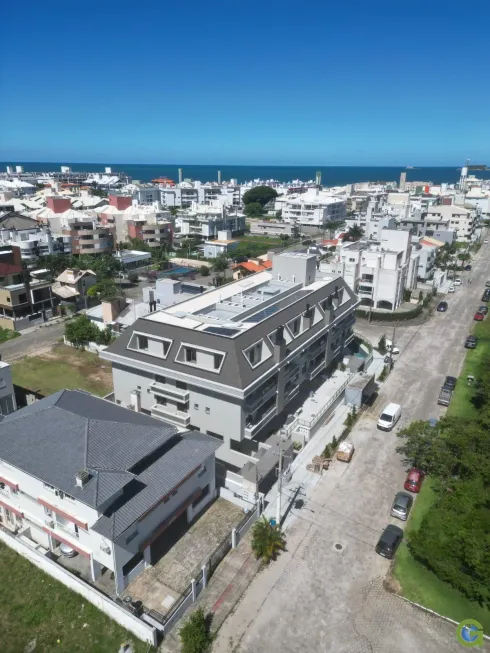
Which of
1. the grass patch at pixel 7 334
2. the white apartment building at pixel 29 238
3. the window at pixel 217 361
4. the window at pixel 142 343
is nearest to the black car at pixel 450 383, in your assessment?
the window at pixel 217 361

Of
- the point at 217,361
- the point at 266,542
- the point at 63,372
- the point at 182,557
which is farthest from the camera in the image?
the point at 63,372

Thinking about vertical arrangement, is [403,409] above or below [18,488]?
below

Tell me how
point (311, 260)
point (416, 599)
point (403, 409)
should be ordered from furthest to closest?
point (311, 260) < point (403, 409) < point (416, 599)

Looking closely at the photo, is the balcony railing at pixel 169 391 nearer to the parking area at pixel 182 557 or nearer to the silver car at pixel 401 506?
the parking area at pixel 182 557

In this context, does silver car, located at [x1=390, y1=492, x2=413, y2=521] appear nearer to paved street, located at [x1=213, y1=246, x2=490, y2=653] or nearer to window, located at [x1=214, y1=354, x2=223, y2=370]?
paved street, located at [x1=213, y1=246, x2=490, y2=653]

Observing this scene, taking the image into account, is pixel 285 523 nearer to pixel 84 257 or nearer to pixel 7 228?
pixel 84 257

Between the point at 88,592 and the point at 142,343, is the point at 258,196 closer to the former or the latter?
the point at 142,343

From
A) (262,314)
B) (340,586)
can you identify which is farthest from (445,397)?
(340,586)

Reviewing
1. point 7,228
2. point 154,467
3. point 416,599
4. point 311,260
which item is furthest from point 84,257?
point 416,599
